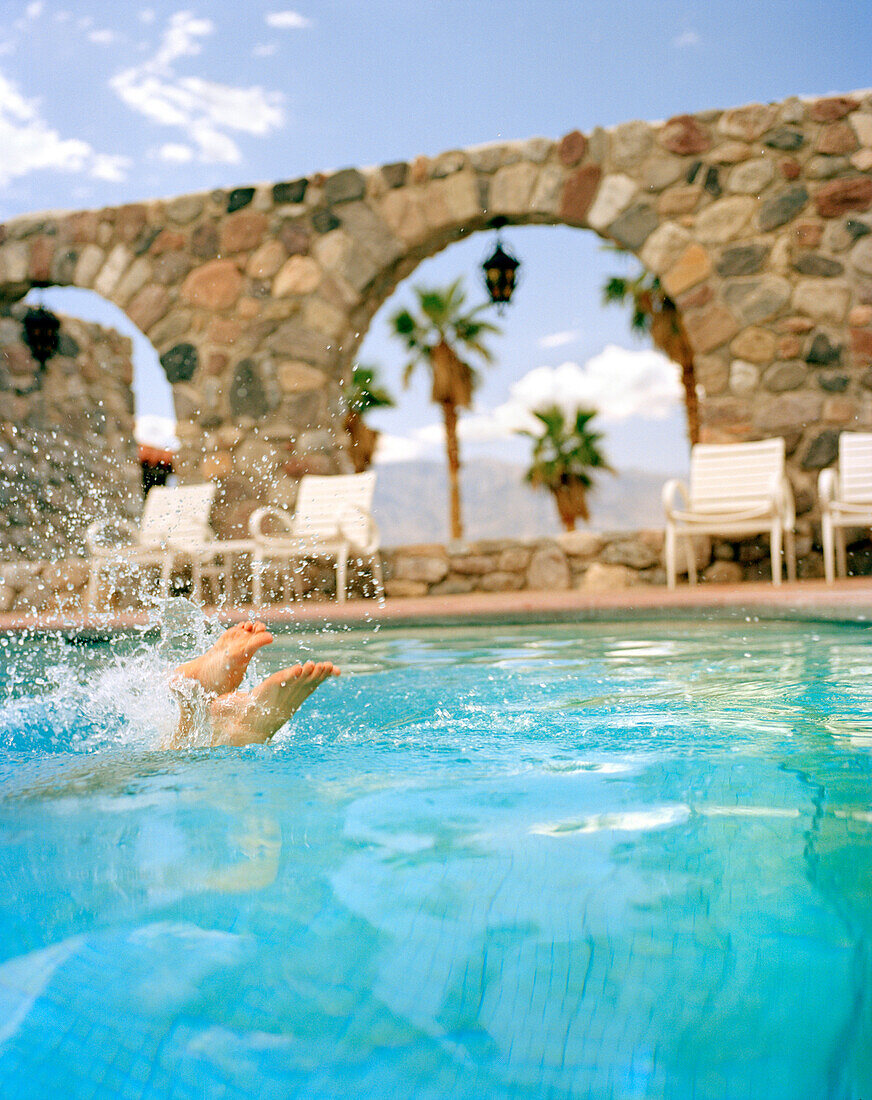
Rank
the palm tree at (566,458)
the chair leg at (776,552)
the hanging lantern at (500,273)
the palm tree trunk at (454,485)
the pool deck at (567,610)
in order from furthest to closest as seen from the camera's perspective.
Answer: the palm tree at (566,458), the palm tree trunk at (454,485), the hanging lantern at (500,273), the chair leg at (776,552), the pool deck at (567,610)

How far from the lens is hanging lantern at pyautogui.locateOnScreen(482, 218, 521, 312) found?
20.5 feet

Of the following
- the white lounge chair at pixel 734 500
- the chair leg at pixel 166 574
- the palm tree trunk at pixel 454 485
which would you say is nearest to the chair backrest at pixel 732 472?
the white lounge chair at pixel 734 500

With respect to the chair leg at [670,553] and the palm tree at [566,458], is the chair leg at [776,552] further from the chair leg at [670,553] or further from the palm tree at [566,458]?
the palm tree at [566,458]

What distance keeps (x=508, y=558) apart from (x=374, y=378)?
481 inches

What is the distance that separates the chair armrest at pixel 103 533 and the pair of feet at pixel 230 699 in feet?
14.2

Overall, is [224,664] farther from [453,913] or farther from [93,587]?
[93,587]

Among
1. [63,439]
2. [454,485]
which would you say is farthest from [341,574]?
[454,485]

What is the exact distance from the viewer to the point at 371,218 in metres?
6.20

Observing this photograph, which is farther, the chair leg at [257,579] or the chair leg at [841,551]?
the chair leg at [257,579]

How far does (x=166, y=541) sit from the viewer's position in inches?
234

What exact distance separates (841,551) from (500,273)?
9.46ft

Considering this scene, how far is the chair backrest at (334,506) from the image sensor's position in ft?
19.0

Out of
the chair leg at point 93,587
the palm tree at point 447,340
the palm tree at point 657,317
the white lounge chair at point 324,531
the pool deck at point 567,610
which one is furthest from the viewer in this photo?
the palm tree at point 447,340

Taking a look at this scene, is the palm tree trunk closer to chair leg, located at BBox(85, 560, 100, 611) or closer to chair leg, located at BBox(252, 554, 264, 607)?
chair leg, located at BBox(252, 554, 264, 607)
